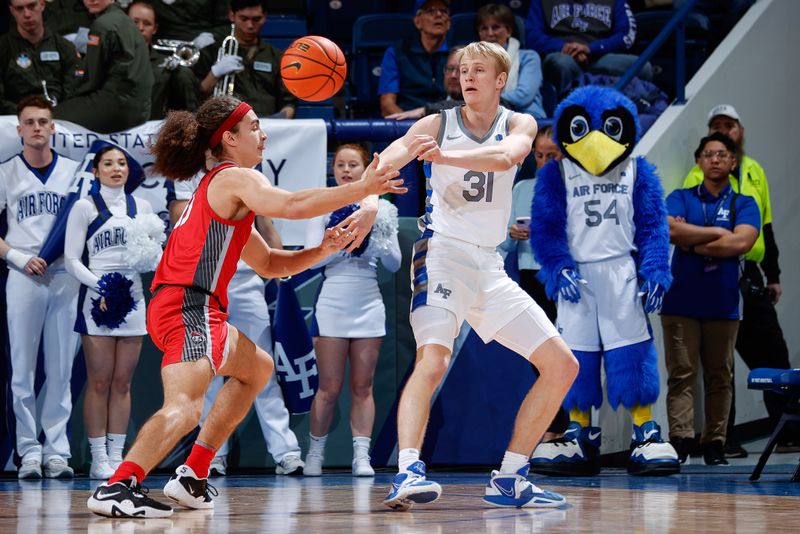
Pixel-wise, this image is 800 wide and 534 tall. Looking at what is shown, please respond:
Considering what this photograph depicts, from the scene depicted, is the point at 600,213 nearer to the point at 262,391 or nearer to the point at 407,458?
the point at 262,391

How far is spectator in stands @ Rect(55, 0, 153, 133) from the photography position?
26.8 ft

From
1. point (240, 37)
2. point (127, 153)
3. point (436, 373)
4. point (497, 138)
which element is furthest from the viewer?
point (240, 37)

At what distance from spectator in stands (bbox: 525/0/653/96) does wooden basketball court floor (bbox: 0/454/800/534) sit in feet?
14.4

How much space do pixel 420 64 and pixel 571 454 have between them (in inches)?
157

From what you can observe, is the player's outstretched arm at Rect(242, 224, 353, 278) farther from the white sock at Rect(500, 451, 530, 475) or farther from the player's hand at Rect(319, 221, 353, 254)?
the white sock at Rect(500, 451, 530, 475)

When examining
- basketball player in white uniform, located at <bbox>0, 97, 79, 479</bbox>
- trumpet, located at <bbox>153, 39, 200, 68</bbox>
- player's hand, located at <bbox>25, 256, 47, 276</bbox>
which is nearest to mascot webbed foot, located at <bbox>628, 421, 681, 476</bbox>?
basketball player in white uniform, located at <bbox>0, 97, 79, 479</bbox>

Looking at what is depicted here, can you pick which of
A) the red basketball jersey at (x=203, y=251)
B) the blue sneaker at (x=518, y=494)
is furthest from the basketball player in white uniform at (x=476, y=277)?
the red basketball jersey at (x=203, y=251)

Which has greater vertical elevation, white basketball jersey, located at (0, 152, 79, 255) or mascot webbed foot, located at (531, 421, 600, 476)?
white basketball jersey, located at (0, 152, 79, 255)

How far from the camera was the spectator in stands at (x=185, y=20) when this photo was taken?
9969 millimetres

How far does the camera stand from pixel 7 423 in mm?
7777

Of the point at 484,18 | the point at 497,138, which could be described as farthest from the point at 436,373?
the point at 484,18

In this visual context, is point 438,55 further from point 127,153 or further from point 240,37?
point 127,153

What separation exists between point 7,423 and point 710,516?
198 inches

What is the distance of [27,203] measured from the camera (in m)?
7.66
